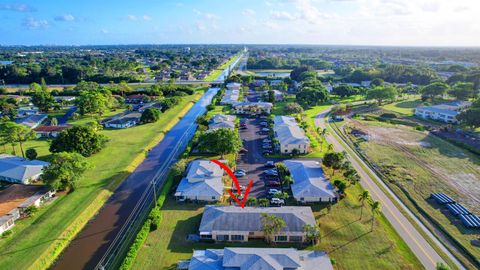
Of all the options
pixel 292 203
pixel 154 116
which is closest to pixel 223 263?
pixel 292 203

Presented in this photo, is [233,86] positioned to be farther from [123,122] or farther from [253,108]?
[123,122]

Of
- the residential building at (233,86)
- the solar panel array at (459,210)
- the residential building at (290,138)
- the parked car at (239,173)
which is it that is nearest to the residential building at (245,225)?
the parked car at (239,173)

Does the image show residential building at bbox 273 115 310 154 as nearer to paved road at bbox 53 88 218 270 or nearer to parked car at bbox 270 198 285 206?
parked car at bbox 270 198 285 206

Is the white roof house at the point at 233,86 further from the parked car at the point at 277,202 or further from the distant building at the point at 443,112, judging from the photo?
the parked car at the point at 277,202

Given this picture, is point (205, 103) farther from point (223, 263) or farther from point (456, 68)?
point (456, 68)

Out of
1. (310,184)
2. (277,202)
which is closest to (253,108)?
(310,184)
